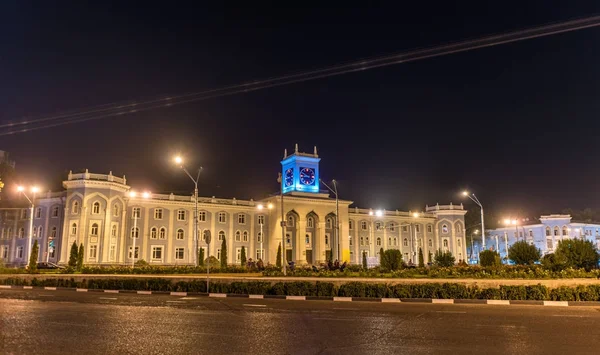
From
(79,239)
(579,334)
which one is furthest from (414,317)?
(79,239)

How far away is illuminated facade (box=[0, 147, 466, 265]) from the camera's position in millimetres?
47500

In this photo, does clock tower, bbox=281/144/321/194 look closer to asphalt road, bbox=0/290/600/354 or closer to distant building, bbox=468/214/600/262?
distant building, bbox=468/214/600/262

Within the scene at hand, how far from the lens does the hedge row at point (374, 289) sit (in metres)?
16.4

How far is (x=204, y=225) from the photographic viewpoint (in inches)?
2203

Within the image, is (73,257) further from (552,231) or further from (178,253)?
(552,231)

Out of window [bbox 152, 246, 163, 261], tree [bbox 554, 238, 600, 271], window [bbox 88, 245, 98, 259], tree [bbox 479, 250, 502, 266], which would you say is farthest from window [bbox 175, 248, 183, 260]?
tree [bbox 554, 238, 600, 271]

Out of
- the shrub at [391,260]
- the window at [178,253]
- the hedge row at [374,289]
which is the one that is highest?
the window at [178,253]

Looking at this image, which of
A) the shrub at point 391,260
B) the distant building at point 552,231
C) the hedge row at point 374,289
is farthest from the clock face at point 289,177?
the distant building at point 552,231

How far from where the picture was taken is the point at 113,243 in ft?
160

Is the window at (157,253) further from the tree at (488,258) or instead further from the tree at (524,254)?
the tree at (524,254)

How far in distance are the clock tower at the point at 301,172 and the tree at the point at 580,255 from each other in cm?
3823

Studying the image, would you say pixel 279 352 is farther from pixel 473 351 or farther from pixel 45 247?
pixel 45 247

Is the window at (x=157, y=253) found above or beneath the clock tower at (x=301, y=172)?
beneath

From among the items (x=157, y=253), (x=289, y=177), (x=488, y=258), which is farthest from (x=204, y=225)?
(x=488, y=258)
